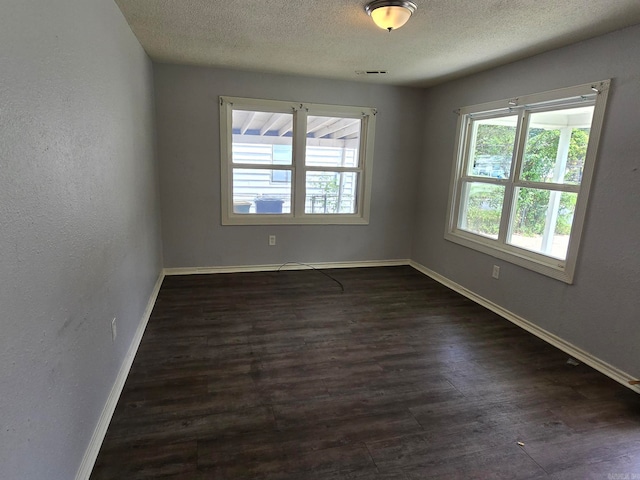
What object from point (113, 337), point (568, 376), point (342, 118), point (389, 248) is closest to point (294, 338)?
point (113, 337)

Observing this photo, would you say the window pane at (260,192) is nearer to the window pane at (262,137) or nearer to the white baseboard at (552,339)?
the window pane at (262,137)

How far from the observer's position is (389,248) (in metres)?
5.02

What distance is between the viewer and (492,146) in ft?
12.1

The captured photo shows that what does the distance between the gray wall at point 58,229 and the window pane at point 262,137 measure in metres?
1.89

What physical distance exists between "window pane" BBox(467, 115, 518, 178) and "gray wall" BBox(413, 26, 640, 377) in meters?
0.31

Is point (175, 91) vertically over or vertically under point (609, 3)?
under

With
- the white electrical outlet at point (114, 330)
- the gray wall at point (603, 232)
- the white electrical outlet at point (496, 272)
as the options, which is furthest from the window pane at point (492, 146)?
the white electrical outlet at point (114, 330)

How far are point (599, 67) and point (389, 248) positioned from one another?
9.76ft

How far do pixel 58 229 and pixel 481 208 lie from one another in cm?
371

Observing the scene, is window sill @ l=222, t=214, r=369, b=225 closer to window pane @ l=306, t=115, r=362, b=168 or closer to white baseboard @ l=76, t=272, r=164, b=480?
window pane @ l=306, t=115, r=362, b=168

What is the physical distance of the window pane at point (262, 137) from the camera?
4.23m

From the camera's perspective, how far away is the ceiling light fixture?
2150 millimetres

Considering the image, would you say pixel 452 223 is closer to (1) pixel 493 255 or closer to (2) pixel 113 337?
(1) pixel 493 255

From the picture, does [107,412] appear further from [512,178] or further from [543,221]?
[512,178]
